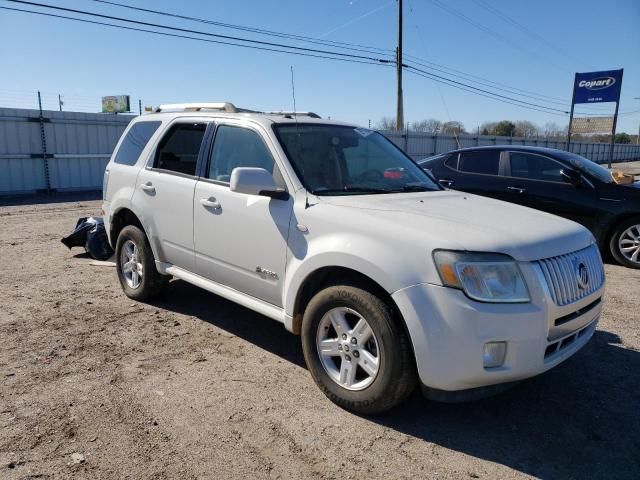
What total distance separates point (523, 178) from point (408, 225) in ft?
18.5

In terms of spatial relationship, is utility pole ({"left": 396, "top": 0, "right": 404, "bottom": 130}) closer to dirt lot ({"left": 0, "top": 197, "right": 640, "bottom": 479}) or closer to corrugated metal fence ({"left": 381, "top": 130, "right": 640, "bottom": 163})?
corrugated metal fence ({"left": 381, "top": 130, "right": 640, "bottom": 163})

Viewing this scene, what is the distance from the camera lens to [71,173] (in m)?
15.5

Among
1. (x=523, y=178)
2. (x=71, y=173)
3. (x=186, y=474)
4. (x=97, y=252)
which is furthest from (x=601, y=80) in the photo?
(x=186, y=474)

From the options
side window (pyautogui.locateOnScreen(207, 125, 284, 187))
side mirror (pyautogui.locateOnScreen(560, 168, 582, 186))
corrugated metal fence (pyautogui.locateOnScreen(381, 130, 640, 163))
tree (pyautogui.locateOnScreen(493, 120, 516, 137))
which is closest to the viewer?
side window (pyautogui.locateOnScreen(207, 125, 284, 187))

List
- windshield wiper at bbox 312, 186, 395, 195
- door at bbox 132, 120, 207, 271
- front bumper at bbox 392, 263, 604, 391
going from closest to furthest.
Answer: front bumper at bbox 392, 263, 604, 391, windshield wiper at bbox 312, 186, 395, 195, door at bbox 132, 120, 207, 271

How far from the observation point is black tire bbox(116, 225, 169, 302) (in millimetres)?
4887

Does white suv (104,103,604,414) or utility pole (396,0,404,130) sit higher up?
utility pole (396,0,404,130)

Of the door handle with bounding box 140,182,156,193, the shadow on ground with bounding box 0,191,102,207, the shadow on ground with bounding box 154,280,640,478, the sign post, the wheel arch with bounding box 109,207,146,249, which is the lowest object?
the shadow on ground with bounding box 0,191,102,207

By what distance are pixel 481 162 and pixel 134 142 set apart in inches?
219

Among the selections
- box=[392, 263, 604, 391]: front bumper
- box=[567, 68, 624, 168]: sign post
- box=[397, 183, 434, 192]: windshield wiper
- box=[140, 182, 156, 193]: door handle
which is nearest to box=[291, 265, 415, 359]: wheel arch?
box=[392, 263, 604, 391]: front bumper

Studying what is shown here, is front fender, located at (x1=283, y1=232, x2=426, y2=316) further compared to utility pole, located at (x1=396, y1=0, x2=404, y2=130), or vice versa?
utility pole, located at (x1=396, y1=0, x2=404, y2=130)

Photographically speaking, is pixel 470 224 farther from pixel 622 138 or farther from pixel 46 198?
pixel 622 138

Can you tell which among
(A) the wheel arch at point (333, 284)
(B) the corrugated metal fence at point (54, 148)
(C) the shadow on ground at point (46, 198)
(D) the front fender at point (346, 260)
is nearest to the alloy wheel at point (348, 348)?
(A) the wheel arch at point (333, 284)

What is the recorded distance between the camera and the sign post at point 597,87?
23734 mm
